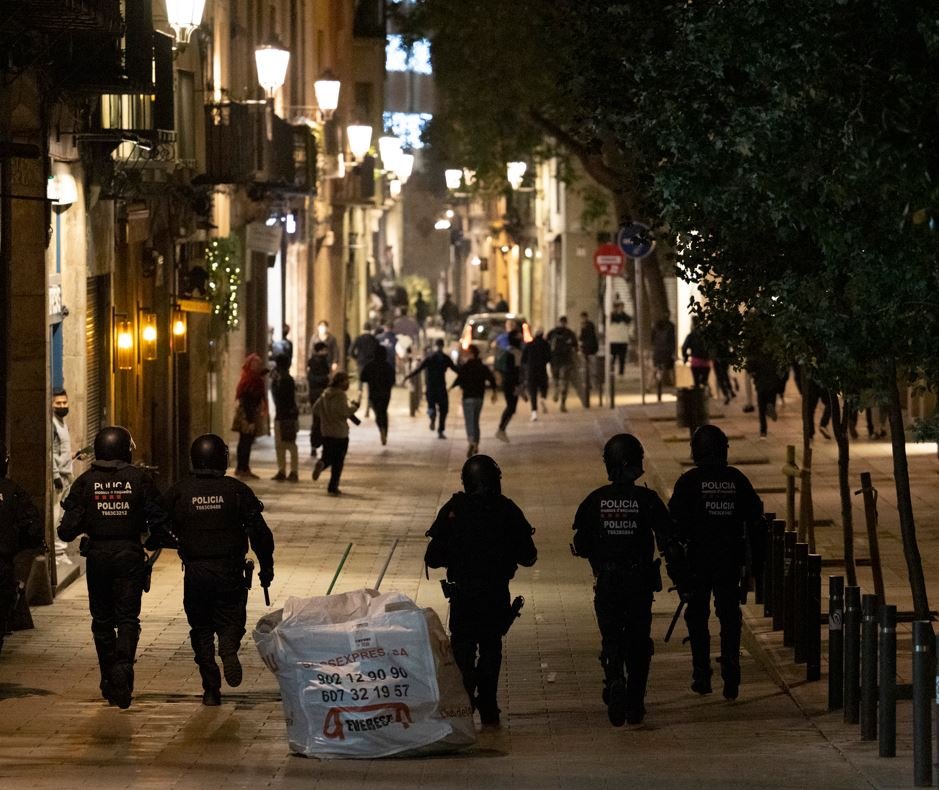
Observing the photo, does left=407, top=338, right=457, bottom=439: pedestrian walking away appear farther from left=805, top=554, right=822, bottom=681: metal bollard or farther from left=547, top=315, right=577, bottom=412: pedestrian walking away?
left=805, top=554, right=822, bottom=681: metal bollard

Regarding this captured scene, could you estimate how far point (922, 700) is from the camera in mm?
9625

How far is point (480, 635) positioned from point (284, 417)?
1592cm

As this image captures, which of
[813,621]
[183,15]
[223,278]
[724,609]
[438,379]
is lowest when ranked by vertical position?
[813,621]

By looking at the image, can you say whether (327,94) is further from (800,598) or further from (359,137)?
(800,598)

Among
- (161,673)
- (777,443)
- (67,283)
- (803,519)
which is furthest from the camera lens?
(777,443)

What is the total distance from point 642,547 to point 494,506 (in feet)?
2.84

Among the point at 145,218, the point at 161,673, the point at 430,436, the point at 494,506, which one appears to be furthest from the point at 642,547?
the point at 430,436

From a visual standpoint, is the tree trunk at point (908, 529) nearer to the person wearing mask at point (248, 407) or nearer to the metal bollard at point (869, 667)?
the metal bollard at point (869, 667)

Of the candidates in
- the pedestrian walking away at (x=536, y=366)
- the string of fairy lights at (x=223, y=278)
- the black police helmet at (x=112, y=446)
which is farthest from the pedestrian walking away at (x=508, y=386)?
the black police helmet at (x=112, y=446)

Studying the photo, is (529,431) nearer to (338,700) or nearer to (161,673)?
(161,673)

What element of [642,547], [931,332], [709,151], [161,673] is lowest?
[161,673]

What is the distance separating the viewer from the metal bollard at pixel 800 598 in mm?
13125

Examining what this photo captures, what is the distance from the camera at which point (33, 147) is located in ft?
50.8

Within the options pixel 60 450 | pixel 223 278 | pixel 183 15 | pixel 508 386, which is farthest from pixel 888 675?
pixel 508 386
